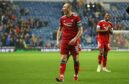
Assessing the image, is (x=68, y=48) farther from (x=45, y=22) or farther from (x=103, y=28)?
(x=45, y=22)

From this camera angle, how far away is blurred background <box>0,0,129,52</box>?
41375 mm

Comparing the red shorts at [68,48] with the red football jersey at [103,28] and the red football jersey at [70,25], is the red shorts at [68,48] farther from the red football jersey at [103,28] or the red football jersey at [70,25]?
the red football jersey at [103,28]

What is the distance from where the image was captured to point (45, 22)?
45562mm

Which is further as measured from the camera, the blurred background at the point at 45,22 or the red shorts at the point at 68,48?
the blurred background at the point at 45,22

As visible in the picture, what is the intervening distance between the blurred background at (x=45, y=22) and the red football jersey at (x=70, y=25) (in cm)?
2641

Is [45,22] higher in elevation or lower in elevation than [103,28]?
lower

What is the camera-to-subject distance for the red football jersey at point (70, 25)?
1390 centimetres

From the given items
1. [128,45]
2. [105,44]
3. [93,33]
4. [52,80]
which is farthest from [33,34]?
[52,80]

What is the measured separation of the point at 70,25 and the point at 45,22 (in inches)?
1247

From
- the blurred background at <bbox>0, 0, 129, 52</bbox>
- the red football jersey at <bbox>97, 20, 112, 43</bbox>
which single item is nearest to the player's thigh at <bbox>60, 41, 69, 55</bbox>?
the red football jersey at <bbox>97, 20, 112, 43</bbox>

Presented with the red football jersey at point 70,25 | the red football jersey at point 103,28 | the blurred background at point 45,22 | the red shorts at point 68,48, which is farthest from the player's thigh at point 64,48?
the blurred background at point 45,22

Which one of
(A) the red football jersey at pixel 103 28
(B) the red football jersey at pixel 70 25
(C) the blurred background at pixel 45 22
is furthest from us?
(C) the blurred background at pixel 45 22

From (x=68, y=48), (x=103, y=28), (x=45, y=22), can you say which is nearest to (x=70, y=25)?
(x=68, y=48)

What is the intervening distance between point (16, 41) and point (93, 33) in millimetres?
8197
